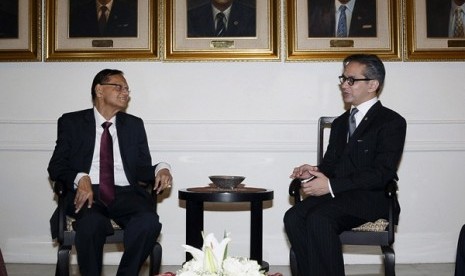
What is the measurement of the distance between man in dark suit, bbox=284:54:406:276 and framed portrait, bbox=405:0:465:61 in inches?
52.0

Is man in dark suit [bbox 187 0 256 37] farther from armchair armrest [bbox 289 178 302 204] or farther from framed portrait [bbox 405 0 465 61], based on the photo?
armchair armrest [bbox 289 178 302 204]

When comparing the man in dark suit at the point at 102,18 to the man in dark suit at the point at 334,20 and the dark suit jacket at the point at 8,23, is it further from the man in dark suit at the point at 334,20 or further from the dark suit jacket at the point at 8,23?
the man in dark suit at the point at 334,20

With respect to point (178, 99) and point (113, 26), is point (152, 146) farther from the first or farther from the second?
point (113, 26)

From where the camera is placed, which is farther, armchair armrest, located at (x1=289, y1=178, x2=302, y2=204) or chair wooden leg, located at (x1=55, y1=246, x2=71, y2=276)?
armchair armrest, located at (x1=289, y1=178, x2=302, y2=204)

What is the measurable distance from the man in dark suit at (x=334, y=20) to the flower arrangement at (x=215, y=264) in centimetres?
384

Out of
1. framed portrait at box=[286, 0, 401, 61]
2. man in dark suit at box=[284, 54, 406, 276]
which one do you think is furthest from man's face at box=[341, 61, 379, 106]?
framed portrait at box=[286, 0, 401, 61]

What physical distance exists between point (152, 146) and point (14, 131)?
1.24 metres

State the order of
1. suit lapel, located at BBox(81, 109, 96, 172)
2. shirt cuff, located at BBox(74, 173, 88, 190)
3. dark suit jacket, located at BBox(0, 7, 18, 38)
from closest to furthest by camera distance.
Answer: shirt cuff, located at BBox(74, 173, 88, 190), suit lapel, located at BBox(81, 109, 96, 172), dark suit jacket, located at BBox(0, 7, 18, 38)

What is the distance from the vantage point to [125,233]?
4.32 meters

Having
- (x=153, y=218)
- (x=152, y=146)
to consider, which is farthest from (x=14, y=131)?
(x=153, y=218)

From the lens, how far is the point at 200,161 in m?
5.81

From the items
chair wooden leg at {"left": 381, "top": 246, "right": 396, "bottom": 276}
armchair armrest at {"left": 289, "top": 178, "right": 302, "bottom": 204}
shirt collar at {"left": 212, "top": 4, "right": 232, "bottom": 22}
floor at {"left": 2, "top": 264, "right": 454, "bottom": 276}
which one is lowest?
floor at {"left": 2, "top": 264, "right": 454, "bottom": 276}

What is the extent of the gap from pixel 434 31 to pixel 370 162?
76.1 inches

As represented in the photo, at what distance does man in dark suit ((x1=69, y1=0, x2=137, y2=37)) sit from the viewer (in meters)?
5.80
